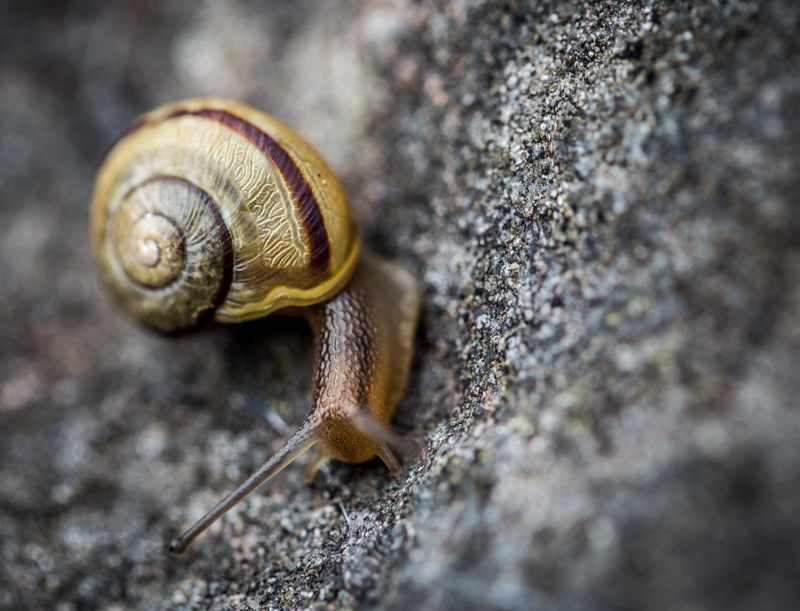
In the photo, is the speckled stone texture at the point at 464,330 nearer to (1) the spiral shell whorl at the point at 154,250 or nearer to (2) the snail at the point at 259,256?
(2) the snail at the point at 259,256

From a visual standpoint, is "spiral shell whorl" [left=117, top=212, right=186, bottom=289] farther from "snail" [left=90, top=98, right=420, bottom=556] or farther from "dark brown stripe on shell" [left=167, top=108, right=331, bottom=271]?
"dark brown stripe on shell" [left=167, top=108, right=331, bottom=271]

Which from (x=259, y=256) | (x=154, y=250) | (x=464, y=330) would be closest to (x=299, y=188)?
(x=259, y=256)

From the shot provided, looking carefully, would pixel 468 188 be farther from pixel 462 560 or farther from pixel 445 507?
pixel 462 560

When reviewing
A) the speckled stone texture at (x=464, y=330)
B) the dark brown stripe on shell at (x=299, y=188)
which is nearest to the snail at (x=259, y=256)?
the dark brown stripe on shell at (x=299, y=188)

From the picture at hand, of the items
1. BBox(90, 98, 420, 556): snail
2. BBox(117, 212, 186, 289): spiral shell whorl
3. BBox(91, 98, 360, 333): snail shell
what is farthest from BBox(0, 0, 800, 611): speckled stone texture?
BBox(117, 212, 186, 289): spiral shell whorl

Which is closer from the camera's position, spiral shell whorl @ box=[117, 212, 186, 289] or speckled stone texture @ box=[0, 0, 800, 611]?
speckled stone texture @ box=[0, 0, 800, 611]

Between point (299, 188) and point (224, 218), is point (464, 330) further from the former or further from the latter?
point (224, 218)
